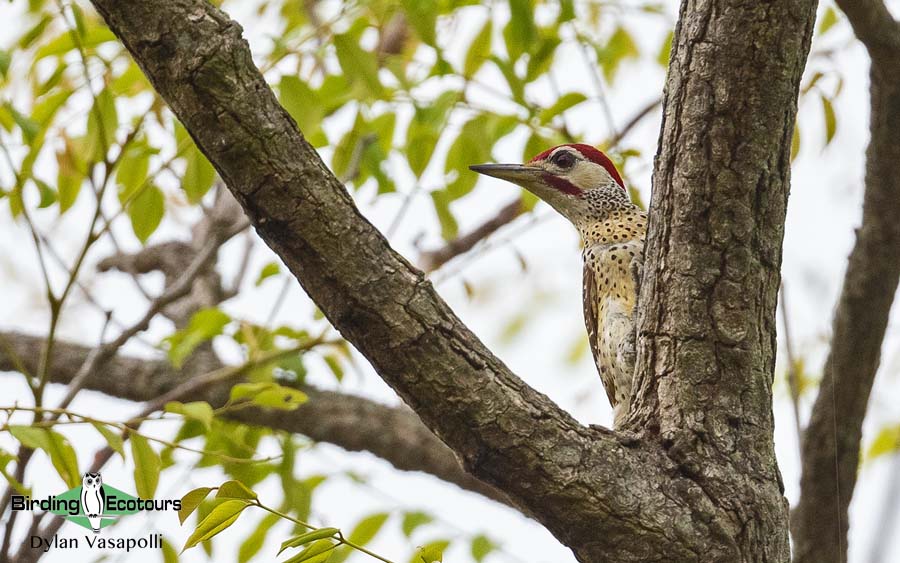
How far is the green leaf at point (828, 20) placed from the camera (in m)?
4.48

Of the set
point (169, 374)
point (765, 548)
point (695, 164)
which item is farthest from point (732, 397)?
point (169, 374)

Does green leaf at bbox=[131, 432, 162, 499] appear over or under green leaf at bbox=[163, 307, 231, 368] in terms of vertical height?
under

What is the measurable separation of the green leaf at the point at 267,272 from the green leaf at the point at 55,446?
139 centimetres

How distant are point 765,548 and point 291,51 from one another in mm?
2358

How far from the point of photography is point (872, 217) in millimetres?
4145

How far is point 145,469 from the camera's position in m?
2.96

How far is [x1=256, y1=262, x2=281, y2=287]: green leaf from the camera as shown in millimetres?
4277

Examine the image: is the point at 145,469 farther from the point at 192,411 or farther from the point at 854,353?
the point at 854,353

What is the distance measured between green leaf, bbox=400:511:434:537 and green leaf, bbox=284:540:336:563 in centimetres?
205

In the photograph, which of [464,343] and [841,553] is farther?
[841,553]

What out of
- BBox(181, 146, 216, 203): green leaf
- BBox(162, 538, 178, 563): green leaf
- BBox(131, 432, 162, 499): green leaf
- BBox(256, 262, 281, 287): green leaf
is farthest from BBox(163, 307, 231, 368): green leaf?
BBox(131, 432, 162, 499): green leaf

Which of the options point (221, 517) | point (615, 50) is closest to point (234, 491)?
point (221, 517)

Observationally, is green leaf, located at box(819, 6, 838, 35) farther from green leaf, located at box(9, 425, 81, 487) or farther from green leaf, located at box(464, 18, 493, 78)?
green leaf, located at box(9, 425, 81, 487)

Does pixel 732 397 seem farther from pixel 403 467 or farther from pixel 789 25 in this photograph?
pixel 403 467
